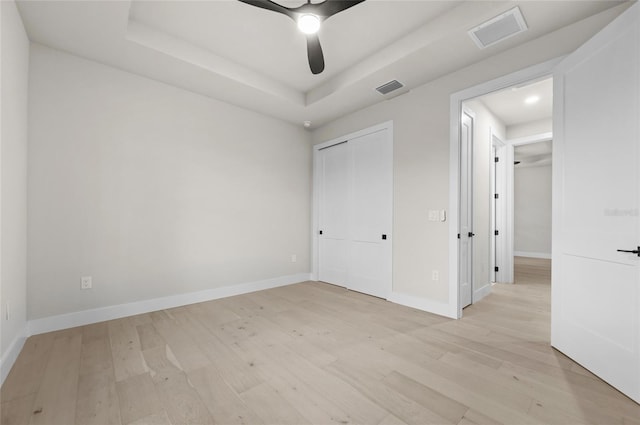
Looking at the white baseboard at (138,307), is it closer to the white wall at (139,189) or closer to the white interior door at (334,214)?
the white wall at (139,189)

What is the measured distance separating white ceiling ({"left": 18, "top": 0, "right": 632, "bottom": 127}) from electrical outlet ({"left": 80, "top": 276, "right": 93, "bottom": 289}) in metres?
2.25

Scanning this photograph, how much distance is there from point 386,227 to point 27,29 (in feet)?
13.5

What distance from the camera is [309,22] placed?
1.97 metres

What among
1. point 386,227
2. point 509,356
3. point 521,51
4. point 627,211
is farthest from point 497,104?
point 509,356

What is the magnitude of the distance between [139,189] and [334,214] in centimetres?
274

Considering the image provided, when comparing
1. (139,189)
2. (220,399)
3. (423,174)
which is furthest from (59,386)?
(423,174)

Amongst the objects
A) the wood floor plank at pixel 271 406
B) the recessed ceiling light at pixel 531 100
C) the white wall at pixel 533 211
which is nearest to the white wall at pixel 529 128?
the recessed ceiling light at pixel 531 100

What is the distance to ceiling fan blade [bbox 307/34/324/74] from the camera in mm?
2127

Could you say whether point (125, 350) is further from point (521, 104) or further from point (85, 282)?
point (521, 104)

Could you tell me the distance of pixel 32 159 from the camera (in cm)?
251

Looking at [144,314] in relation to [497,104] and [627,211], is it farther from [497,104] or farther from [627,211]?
[497,104]

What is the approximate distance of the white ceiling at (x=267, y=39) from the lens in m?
2.19

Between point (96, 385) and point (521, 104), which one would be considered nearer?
point (96, 385)

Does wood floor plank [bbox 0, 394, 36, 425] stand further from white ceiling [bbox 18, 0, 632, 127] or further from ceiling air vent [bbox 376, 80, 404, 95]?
ceiling air vent [bbox 376, 80, 404, 95]
